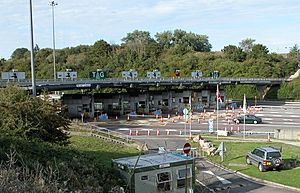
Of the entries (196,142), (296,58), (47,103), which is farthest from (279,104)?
(47,103)

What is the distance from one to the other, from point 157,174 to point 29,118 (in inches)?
460

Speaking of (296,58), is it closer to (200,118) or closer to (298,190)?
(200,118)

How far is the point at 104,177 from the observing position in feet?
48.7

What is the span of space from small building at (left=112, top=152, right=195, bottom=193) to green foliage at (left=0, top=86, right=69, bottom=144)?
29.0ft

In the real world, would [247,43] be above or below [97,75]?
above

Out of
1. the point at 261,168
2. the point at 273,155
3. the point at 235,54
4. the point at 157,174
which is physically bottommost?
the point at 261,168

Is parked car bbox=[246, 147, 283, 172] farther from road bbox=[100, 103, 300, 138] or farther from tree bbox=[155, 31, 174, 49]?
tree bbox=[155, 31, 174, 49]

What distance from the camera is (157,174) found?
16047mm

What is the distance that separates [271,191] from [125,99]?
50573 millimetres

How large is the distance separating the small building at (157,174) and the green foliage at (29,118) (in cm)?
885

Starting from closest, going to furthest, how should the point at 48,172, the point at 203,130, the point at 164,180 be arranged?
the point at 48,172, the point at 164,180, the point at 203,130

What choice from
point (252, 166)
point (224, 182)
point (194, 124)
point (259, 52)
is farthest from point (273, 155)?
point (259, 52)

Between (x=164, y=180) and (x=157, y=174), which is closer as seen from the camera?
(x=157, y=174)

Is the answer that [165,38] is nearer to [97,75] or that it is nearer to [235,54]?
[235,54]
